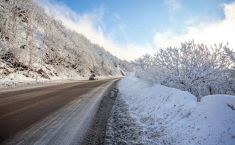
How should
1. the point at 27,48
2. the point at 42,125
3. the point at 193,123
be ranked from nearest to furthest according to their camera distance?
1. the point at 193,123
2. the point at 42,125
3. the point at 27,48

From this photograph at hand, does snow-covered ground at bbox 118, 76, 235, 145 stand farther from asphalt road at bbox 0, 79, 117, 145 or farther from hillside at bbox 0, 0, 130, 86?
hillside at bbox 0, 0, 130, 86

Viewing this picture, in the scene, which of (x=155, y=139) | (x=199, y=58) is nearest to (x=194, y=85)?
(x=199, y=58)

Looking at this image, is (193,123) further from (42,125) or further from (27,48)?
(27,48)

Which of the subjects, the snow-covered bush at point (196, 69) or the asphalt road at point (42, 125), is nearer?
the asphalt road at point (42, 125)

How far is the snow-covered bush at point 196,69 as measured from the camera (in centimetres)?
987

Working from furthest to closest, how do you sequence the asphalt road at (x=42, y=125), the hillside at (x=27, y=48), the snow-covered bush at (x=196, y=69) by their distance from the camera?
the hillside at (x=27, y=48), the snow-covered bush at (x=196, y=69), the asphalt road at (x=42, y=125)

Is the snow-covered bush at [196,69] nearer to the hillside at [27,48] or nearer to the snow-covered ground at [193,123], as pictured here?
the snow-covered ground at [193,123]

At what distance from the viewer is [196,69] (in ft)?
35.9

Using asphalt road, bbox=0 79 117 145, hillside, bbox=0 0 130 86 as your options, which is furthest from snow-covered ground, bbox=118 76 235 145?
hillside, bbox=0 0 130 86

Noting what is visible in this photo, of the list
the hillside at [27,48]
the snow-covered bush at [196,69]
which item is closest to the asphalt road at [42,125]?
the snow-covered bush at [196,69]

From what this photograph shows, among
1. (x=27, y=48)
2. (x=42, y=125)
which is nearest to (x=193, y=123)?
(x=42, y=125)

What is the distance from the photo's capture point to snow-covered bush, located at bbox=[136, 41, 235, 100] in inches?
388

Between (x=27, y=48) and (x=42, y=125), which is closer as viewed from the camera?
(x=42, y=125)

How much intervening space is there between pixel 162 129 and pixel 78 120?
3.12m
